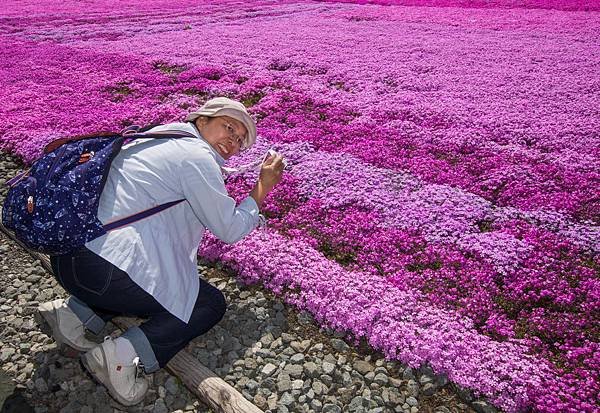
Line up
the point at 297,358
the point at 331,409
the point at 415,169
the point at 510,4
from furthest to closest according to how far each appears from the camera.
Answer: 1. the point at 510,4
2. the point at 415,169
3. the point at 297,358
4. the point at 331,409

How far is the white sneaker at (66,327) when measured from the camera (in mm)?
5832

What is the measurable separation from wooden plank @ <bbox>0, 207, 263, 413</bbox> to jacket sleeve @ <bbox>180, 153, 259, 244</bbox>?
1.65m

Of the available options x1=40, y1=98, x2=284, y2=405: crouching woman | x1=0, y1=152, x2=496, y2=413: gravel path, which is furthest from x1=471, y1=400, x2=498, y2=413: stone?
x1=40, y1=98, x2=284, y2=405: crouching woman

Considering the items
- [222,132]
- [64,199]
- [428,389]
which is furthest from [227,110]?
[428,389]

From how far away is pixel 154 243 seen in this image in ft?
16.7

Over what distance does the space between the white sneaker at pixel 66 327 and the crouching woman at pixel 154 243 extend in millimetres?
580

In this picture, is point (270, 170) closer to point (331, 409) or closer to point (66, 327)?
point (331, 409)

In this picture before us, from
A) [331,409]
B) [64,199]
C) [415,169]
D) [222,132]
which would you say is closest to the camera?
[64,199]

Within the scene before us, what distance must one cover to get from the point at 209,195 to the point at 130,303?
4.62 ft

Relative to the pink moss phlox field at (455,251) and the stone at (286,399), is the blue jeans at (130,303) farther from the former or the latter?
the pink moss phlox field at (455,251)

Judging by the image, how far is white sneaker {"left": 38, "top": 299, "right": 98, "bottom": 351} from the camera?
5.83 m

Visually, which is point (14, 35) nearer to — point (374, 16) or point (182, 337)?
point (374, 16)

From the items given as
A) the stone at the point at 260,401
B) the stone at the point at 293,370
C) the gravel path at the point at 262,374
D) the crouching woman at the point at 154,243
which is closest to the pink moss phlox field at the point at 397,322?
the gravel path at the point at 262,374

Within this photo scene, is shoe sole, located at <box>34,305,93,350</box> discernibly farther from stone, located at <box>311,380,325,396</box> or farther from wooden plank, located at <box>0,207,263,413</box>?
stone, located at <box>311,380,325,396</box>
